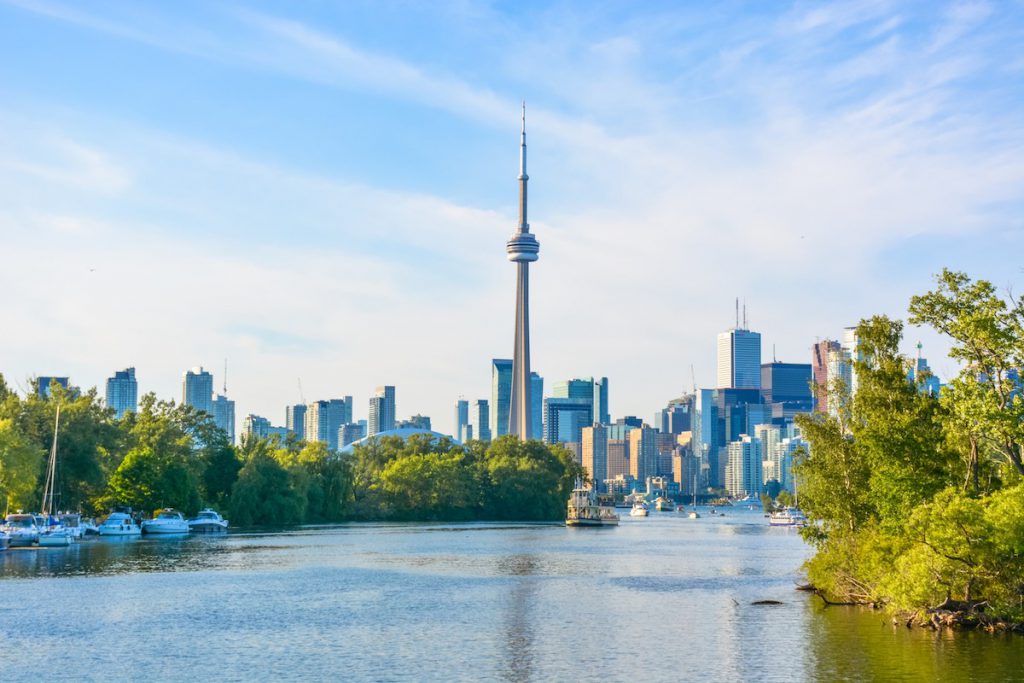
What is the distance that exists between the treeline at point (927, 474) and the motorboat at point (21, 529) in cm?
7793

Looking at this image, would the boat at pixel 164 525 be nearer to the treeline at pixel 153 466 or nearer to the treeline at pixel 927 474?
the treeline at pixel 153 466

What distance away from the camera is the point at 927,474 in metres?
58.5

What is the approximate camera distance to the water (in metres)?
46.5

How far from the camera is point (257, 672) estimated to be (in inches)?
1816

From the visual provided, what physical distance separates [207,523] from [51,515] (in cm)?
2576

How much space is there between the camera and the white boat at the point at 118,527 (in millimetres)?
139125

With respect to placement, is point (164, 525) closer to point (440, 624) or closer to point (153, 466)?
point (153, 466)

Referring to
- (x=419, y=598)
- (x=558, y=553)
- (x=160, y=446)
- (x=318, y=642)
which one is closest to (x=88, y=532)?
(x=160, y=446)

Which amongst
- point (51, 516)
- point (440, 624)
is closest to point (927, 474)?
point (440, 624)

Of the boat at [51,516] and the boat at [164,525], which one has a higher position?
the boat at [51,516]

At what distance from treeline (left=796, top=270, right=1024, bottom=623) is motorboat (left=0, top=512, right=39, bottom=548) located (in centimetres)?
7793

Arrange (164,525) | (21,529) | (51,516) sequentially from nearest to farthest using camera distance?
(21,529)
(51,516)
(164,525)

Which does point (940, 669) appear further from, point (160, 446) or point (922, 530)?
point (160, 446)

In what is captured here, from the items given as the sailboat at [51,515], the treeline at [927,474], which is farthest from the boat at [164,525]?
the treeline at [927,474]
